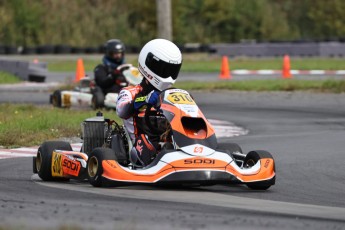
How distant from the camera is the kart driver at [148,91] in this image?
9.52 meters

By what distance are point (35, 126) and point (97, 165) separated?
214 inches

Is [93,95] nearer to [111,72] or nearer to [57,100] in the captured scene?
[111,72]

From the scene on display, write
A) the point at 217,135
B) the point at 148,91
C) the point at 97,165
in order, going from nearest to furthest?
the point at 97,165, the point at 148,91, the point at 217,135

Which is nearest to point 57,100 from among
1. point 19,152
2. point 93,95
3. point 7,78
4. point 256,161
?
point 93,95

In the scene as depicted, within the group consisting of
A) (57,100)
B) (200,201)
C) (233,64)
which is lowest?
(233,64)

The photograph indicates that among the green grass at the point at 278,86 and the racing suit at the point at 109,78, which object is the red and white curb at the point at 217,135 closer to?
the racing suit at the point at 109,78

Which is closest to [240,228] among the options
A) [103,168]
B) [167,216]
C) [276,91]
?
[167,216]

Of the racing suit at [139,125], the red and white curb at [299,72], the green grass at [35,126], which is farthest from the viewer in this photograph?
the red and white curb at [299,72]

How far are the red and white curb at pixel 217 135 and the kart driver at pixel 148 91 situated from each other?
2.69 metres

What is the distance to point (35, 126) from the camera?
14.4 metres

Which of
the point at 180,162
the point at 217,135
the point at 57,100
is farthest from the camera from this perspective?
the point at 57,100

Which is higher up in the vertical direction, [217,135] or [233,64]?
[217,135]

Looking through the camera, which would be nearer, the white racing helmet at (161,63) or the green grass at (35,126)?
the white racing helmet at (161,63)

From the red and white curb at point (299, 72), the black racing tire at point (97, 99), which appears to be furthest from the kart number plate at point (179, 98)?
the red and white curb at point (299, 72)
